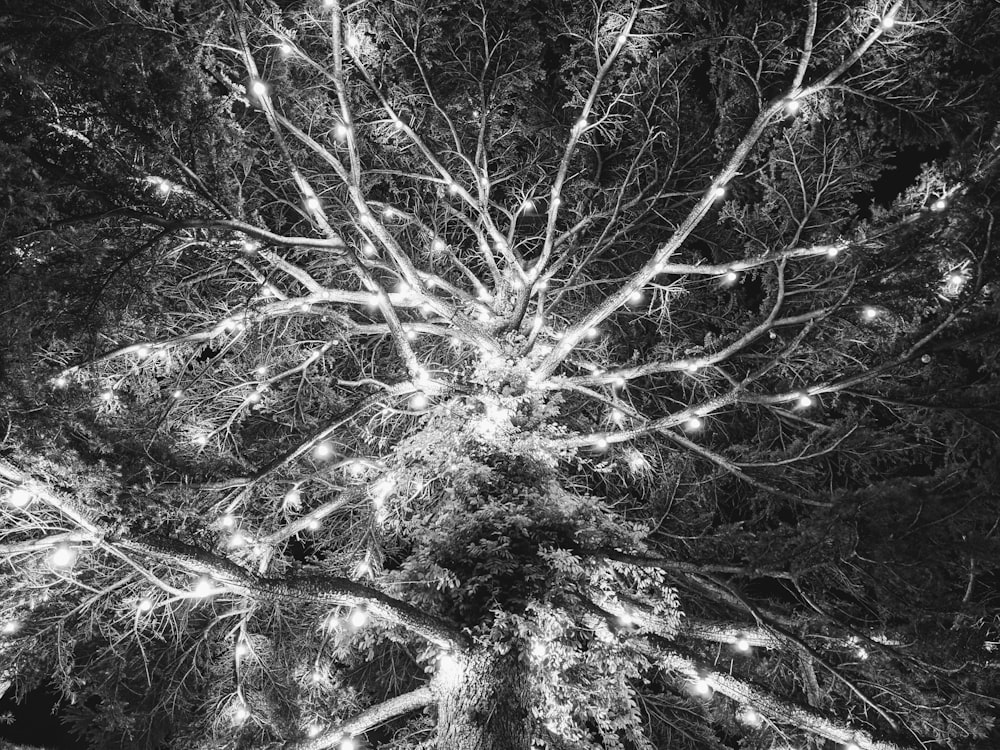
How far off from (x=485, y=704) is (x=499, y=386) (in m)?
2.80

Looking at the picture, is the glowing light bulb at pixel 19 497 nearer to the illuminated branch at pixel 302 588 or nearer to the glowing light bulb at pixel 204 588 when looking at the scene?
the illuminated branch at pixel 302 588

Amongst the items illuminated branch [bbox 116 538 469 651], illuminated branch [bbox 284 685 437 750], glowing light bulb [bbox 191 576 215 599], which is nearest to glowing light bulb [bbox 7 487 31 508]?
illuminated branch [bbox 116 538 469 651]

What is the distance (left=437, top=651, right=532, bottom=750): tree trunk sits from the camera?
3727 millimetres

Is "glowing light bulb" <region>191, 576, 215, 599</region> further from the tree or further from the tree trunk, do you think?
the tree trunk

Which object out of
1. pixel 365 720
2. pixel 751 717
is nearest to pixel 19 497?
pixel 365 720

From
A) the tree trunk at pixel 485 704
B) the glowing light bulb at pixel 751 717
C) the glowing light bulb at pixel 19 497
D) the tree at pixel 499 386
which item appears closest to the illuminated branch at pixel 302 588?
the tree at pixel 499 386

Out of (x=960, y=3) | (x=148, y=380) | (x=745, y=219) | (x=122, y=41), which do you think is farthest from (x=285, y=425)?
(x=960, y=3)

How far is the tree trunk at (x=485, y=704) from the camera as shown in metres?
3.73

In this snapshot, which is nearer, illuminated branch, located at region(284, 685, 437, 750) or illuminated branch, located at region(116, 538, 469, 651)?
illuminated branch, located at region(116, 538, 469, 651)

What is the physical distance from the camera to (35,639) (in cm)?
439

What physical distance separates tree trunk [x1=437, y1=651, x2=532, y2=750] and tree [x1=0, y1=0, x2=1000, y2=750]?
0.08 ft

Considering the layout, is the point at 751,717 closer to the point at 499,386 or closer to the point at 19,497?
the point at 499,386

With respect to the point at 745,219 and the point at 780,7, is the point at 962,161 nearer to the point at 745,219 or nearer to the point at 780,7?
the point at 745,219

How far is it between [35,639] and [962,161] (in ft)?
23.9
